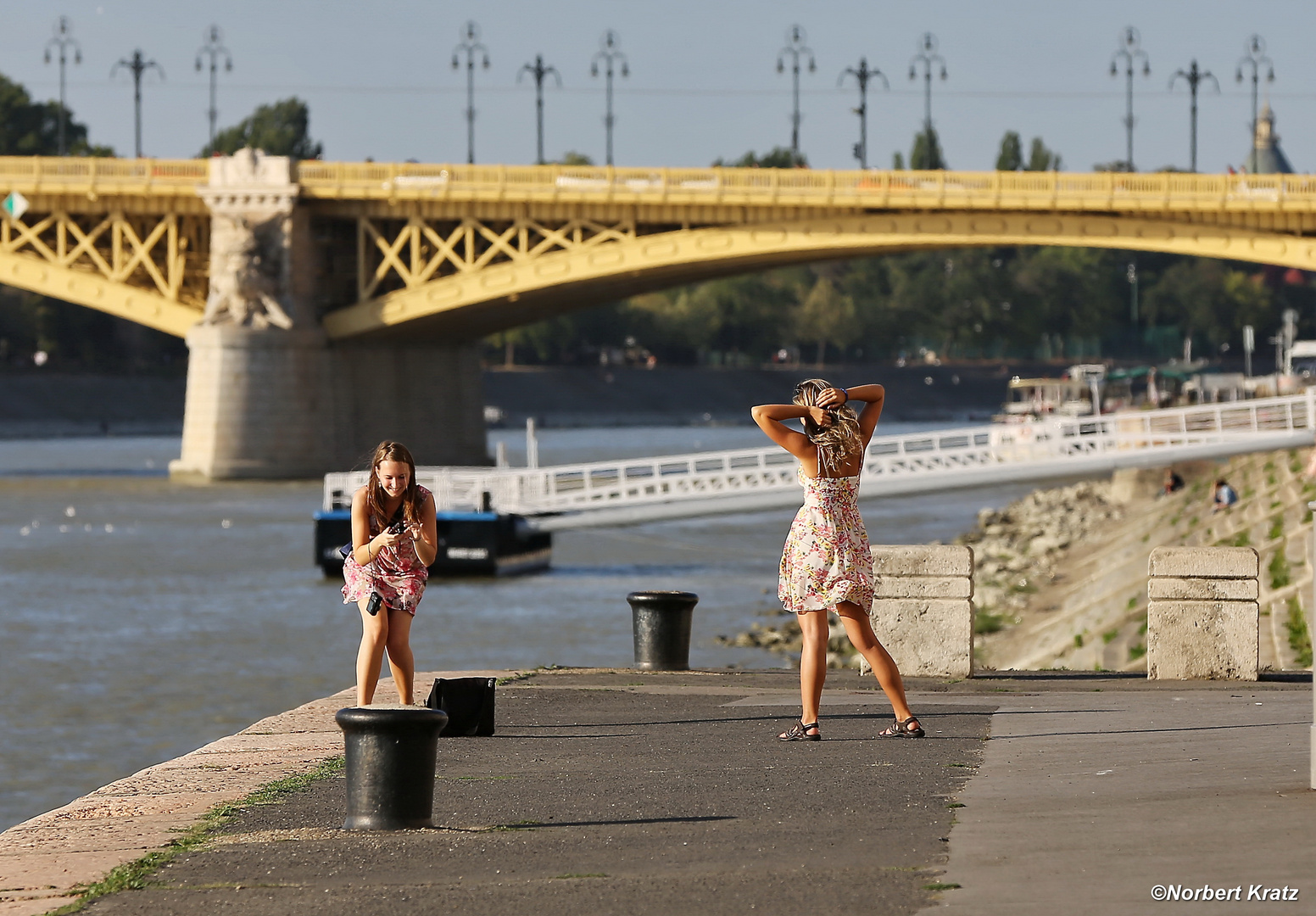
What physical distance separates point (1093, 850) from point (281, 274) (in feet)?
168

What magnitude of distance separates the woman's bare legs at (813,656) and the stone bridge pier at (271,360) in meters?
46.8

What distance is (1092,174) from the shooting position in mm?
48094

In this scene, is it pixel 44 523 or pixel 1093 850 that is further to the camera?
pixel 44 523

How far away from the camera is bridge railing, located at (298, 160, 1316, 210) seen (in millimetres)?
47156

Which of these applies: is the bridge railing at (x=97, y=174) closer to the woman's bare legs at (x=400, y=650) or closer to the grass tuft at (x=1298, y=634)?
the grass tuft at (x=1298, y=634)

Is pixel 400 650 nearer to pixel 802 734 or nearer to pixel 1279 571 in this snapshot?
pixel 802 734

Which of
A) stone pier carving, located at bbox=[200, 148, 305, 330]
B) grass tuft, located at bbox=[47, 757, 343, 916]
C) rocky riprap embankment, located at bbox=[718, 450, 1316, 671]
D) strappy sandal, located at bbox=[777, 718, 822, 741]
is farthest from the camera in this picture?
stone pier carving, located at bbox=[200, 148, 305, 330]

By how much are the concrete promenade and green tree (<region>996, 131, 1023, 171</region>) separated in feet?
466

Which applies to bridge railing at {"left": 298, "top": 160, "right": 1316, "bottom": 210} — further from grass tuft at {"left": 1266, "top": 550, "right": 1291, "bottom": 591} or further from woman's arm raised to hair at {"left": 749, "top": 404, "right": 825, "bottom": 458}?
woman's arm raised to hair at {"left": 749, "top": 404, "right": 825, "bottom": 458}

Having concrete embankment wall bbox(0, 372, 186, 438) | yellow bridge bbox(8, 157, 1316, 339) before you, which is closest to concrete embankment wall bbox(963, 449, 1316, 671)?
yellow bridge bbox(8, 157, 1316, 339)

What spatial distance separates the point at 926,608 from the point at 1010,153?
143 metres

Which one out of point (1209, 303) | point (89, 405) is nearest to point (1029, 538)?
point (89, 405)

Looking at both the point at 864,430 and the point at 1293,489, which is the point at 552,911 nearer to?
the point at 864,430

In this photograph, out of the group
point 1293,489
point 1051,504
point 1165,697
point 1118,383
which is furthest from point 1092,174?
point 1118,383
